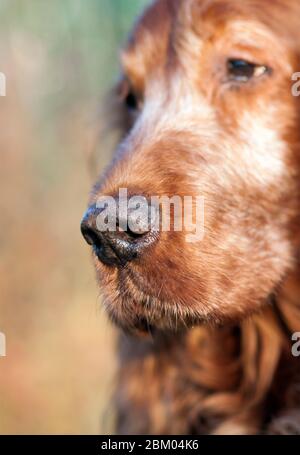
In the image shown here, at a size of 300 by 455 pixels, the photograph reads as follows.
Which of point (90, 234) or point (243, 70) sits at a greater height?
point (243, 70)

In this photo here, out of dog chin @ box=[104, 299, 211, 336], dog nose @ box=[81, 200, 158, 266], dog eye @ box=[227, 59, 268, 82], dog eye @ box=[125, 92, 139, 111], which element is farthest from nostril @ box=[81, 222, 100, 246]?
dog eye @ box=[125, 92, 139, 111]

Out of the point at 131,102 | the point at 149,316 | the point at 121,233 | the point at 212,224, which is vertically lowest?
the point at 149,316

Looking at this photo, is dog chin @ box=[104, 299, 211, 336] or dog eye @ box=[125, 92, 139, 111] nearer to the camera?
dog chin @ box=[104, 299, 211, 336]

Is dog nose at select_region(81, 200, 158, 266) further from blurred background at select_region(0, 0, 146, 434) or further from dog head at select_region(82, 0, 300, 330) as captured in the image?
blurred background at select_region(0, 0, 146, 434)

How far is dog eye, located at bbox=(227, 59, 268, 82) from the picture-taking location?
8.72 feet

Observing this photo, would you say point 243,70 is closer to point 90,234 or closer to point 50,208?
point 90,234

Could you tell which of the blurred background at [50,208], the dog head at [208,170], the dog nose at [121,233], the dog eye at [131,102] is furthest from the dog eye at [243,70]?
the blurred background at [50,208]

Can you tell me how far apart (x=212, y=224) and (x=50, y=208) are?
Answer: 470 centimetres

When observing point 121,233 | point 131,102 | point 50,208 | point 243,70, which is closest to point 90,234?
point 121,233

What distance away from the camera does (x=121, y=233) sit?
2229 mm

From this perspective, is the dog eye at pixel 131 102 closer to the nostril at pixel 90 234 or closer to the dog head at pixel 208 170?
the dog head at pixel 208 170

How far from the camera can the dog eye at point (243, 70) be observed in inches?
105
